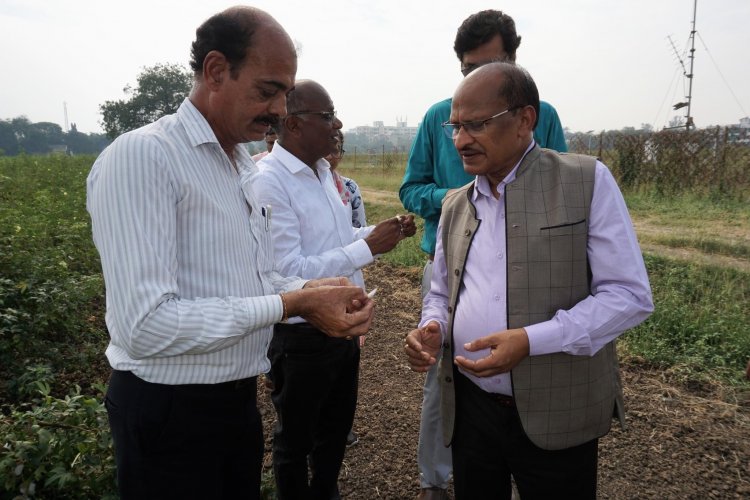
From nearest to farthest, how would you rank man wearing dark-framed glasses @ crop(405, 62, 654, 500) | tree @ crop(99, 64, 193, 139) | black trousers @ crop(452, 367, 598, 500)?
man wearing dark-framed glasses @ crop(405, 62, 654, 500) → black trousers @ crop(452, 367, 598, 500) → tree @ crop(99, 64, 193, 139)

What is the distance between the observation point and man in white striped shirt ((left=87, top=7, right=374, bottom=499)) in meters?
1.18

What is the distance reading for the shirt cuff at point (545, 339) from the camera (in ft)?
4.73

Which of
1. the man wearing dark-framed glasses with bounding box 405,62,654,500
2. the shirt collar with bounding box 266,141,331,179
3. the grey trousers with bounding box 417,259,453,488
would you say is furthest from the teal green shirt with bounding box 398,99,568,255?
the man wearing dark-framed glasses with bounding box 405,62,654,500

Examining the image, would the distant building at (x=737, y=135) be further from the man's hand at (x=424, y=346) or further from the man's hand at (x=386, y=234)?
the man's hand at (x=424, y=346)

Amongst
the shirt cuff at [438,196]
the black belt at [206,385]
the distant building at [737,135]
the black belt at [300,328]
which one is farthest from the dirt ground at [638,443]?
the distant building at [737,135]

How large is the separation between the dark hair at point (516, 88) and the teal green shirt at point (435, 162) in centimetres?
73

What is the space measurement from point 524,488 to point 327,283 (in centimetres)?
93

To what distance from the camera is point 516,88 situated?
157cm

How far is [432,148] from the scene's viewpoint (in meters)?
2.55

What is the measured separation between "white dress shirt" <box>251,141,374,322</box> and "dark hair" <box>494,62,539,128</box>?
3.08ft

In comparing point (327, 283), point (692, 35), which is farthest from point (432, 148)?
point (692, 35)

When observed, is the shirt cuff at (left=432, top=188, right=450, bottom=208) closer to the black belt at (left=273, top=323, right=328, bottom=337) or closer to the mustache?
the black belt at (left=273, top=323, right=328, bottom=337)

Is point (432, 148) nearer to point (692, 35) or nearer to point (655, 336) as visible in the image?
point (655, 336)

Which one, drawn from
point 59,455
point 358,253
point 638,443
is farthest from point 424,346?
point 638,443
